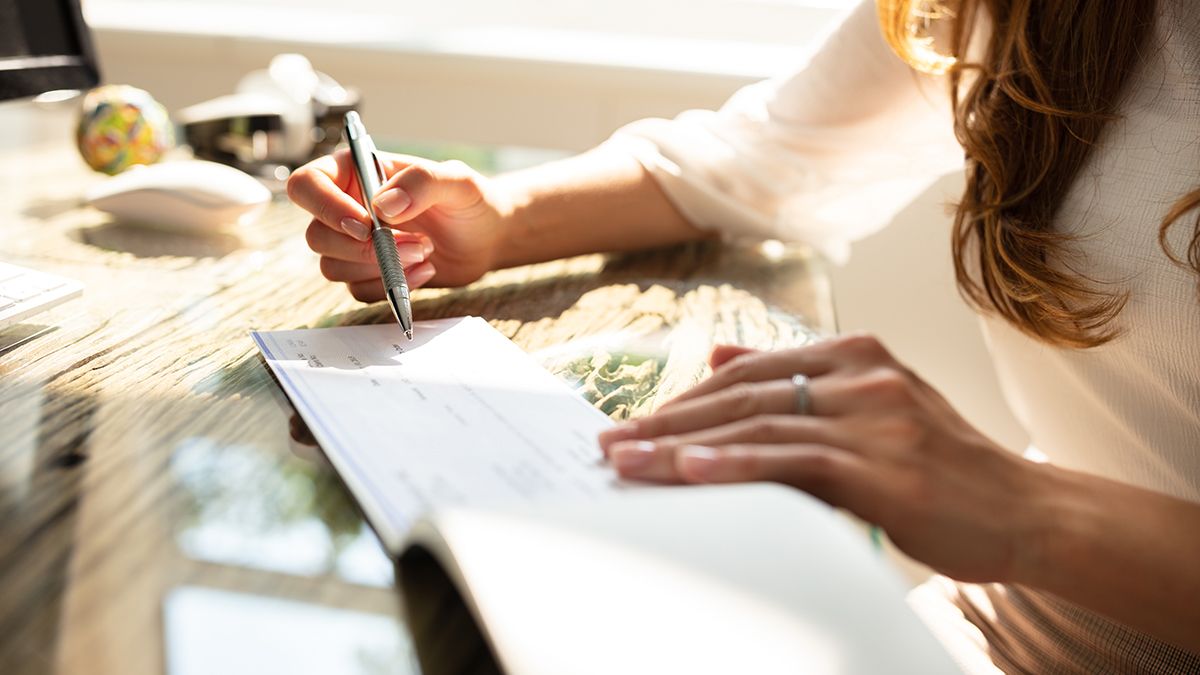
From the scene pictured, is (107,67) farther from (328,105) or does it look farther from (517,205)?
(517,205)

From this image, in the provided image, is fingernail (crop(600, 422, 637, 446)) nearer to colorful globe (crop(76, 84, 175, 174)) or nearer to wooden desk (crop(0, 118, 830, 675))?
wooden desk (crop(0, 118, 830, 675))

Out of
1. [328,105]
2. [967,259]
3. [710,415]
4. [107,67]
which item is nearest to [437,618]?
[710,415]

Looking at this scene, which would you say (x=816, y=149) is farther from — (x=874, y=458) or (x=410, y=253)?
(x=874, y=458)

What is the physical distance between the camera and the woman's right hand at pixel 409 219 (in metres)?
0.67

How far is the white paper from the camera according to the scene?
1.32 ft

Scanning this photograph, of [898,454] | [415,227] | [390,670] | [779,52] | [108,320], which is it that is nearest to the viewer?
[390,670]

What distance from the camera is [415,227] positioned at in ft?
2.44

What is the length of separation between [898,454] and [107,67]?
1499 mm

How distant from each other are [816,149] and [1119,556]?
0.51 meters

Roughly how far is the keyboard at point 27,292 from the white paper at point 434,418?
0.12 meters

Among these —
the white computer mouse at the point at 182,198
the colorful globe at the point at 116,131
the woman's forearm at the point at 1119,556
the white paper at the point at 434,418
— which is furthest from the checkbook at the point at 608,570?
the colorful globe at the point at 116,131

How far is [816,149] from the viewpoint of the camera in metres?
0.88

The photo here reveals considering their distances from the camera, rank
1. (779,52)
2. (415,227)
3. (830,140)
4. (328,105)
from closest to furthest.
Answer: (415,227), (830,140), (328,105), (779,52)

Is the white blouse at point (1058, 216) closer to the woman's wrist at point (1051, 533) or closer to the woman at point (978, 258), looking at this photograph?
the woman at point (978, 258)
